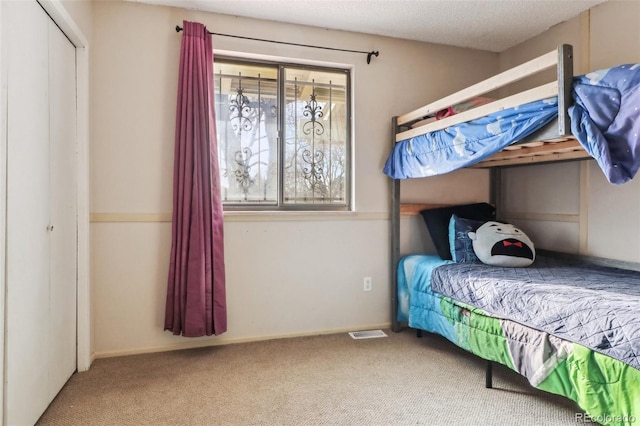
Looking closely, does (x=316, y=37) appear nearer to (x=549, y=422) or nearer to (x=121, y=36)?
(x=121, y=36)

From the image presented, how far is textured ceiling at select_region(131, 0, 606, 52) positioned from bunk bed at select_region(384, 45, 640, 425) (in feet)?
2.32

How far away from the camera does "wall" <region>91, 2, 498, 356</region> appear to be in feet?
7.79

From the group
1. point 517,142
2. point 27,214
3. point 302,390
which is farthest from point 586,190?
point 27,214

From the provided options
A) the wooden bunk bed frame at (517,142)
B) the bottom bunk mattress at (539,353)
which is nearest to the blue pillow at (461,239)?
the bottom bunk mattress at (539,353)

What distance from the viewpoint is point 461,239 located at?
2.63 m

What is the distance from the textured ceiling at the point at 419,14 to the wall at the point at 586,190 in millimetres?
133

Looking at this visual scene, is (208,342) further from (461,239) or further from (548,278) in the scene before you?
(548,278)

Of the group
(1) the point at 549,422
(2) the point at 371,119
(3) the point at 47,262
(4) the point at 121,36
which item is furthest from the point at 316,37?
(1) the point at 549,422

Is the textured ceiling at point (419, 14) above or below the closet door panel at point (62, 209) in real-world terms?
above

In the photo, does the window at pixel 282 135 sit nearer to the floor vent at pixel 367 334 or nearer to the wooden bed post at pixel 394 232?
the wooden bed post at pixel 394 232

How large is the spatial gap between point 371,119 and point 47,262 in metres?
2.30

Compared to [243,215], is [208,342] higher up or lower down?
lower down

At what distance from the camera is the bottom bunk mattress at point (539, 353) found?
4.45 ft

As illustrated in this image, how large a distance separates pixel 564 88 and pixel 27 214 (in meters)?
2.35
